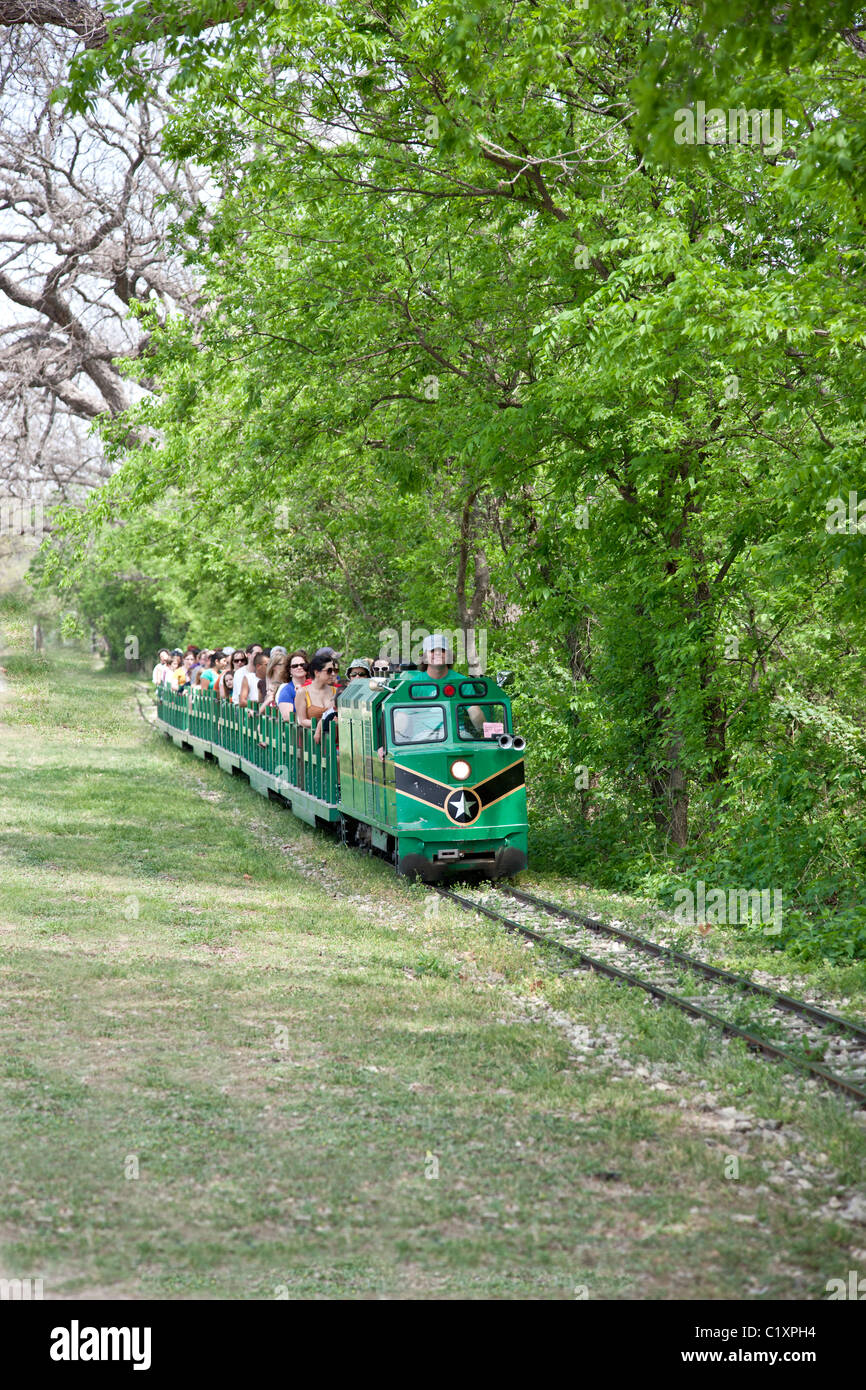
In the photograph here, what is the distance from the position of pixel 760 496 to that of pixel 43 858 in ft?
30.0

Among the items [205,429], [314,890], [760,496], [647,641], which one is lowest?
[314,890]

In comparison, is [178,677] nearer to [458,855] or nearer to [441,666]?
[441,666]

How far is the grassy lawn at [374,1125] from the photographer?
5.31 metres

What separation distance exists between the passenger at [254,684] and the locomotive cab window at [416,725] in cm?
981

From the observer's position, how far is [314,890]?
14586 mm

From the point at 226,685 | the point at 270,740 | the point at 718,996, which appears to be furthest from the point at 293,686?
the point at 718,996

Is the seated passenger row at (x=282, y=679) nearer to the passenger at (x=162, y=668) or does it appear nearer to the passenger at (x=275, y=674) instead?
the passenger at (x=275, y=674)

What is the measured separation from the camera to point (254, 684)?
25.2m

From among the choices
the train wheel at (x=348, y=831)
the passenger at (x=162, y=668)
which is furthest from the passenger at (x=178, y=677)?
the train wheel at (x=348, y=831)

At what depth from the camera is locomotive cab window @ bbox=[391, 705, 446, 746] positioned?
14695 mm

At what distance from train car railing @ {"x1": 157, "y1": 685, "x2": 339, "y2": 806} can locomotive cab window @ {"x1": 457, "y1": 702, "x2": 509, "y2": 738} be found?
132 inches

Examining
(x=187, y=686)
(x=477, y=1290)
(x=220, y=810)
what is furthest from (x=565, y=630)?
(x=187, y=686)

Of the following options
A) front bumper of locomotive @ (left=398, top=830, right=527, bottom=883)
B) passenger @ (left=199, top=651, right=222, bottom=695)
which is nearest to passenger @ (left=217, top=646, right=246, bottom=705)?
passenger @ (left=199, top=651, right=222, bottom=695)

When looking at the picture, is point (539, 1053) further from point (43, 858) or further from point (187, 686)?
point (187, 686)
